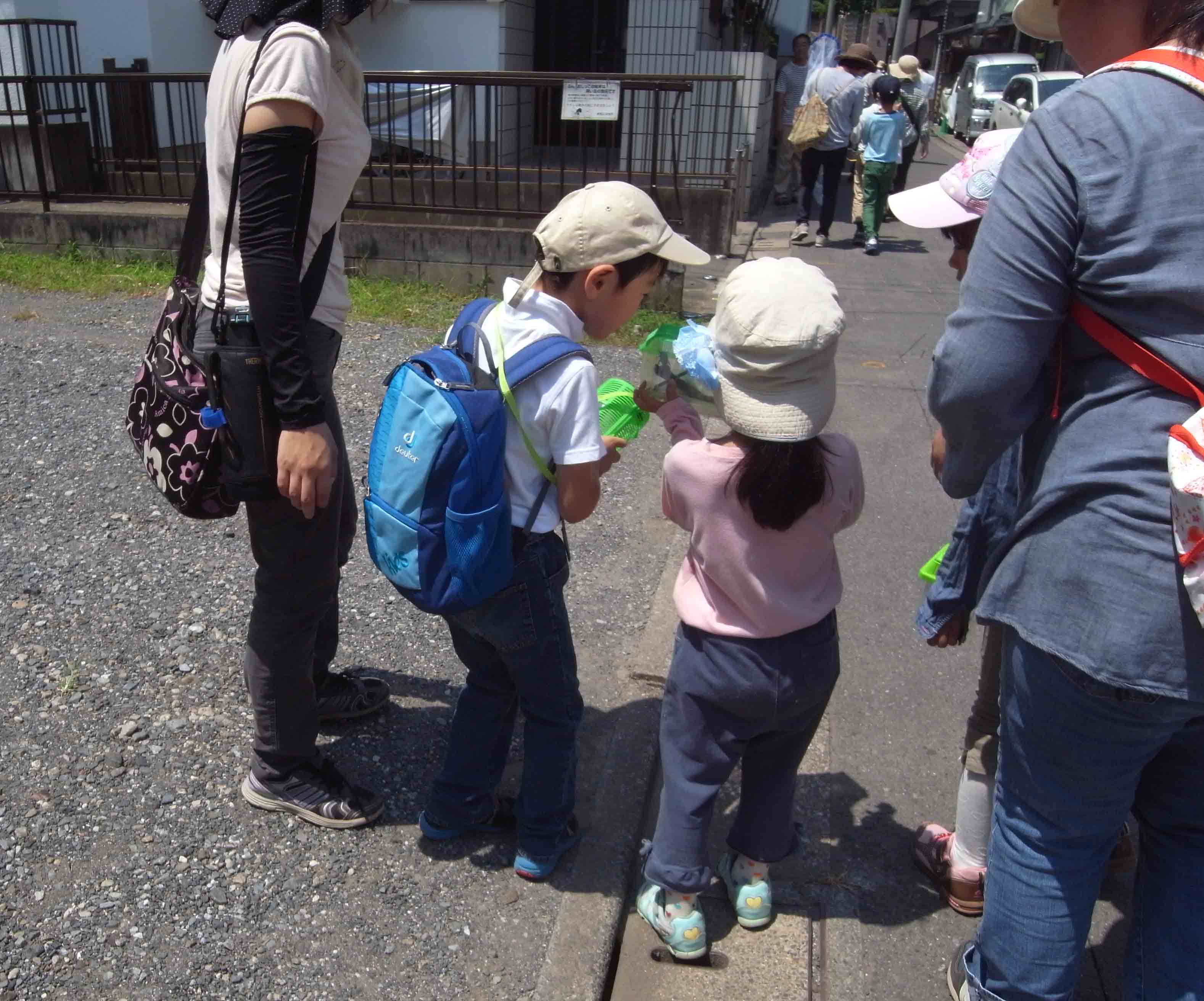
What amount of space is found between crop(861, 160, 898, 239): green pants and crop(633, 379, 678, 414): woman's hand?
346 inches

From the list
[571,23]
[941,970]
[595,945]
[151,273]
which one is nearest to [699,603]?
[595,945]

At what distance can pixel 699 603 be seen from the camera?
214cm

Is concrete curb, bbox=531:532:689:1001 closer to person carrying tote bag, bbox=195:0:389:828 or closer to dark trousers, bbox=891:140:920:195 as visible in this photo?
person carrying tote bag, bbox=195:0:389:828

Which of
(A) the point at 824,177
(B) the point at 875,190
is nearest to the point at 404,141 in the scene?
(A) the point at 824,177

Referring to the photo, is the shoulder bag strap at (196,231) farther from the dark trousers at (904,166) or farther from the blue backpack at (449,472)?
the dark trousers at (904,166)

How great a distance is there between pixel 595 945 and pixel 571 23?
11699 millimetres

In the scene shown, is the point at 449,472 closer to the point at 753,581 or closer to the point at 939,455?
the point at 753,581

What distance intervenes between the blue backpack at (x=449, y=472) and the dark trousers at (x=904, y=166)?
10.4m

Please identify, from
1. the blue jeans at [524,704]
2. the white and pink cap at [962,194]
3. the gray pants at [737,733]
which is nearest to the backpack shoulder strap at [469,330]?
the blue jeans at [524,704]

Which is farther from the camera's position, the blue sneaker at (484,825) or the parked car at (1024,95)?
the parked car at (1024,95)

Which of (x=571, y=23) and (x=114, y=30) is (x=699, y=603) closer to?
(x=114, y=30)

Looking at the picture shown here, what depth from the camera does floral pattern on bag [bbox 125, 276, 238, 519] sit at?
7.07 ft

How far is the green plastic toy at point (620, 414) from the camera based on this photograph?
225 cm

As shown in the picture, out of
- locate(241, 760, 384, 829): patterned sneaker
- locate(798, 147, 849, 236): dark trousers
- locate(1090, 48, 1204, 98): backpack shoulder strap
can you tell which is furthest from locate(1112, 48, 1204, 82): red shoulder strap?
locate(798, 147, 849, 236): dark trousers
